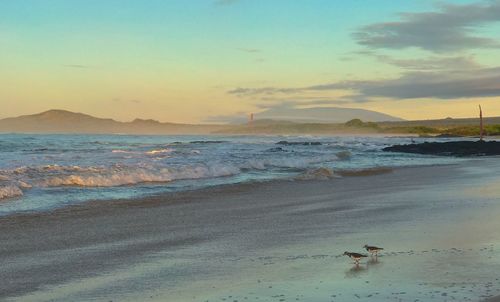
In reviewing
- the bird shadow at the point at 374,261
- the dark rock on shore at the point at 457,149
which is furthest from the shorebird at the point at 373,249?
the dark rock on shore at the point at 457,149

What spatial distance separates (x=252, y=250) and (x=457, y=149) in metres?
43.8

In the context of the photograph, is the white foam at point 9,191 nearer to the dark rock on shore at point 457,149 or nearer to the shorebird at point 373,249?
the shorebird at point 373,249

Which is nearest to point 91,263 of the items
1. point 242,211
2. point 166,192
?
point 242,211

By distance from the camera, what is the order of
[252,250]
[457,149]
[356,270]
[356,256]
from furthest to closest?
1. [457,149]
2. [252,250]
3. [356,256]
4. [356,270]

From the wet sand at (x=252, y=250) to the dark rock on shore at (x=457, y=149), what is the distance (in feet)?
112

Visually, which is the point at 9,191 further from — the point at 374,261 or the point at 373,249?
the point at 374,261

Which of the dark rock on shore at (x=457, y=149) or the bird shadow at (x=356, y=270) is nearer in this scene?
the bird shadow at (x=356, y=270)

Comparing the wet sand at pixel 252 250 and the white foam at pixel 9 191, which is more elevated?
the white foam at pixel 9 191

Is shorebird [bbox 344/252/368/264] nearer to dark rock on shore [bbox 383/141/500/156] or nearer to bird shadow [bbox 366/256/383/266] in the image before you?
bird shadow [bbox 366/256/383/266]

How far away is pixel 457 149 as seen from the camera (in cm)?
4919

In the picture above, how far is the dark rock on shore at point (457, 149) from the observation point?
A: 4681cm

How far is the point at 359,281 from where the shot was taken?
628 cm

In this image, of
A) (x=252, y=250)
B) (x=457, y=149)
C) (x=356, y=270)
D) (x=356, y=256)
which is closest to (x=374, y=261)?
(x=356, y=256)

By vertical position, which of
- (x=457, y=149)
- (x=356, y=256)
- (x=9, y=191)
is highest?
(x=9, y=191)
